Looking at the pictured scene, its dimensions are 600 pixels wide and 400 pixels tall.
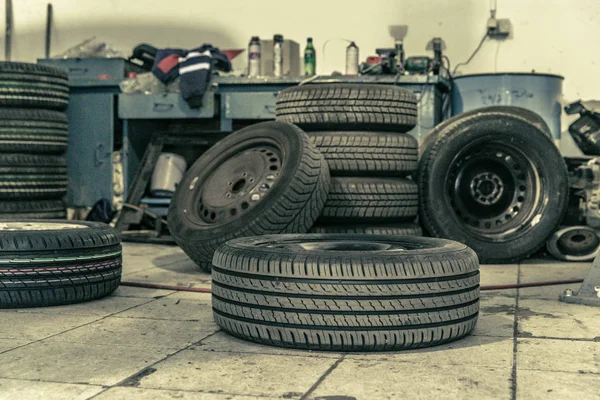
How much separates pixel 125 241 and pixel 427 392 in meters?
4.44

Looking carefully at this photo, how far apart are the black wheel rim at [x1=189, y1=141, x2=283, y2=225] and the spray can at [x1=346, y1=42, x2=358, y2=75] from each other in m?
2.20

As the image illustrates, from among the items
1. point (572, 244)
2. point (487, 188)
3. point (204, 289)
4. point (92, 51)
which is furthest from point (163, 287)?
point (92, 51)

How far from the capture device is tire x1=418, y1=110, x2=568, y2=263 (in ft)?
16.7

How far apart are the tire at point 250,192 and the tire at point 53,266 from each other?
0.79m

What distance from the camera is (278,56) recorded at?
688cm

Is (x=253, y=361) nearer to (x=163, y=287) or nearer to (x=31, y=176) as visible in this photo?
(x=163, y=287)

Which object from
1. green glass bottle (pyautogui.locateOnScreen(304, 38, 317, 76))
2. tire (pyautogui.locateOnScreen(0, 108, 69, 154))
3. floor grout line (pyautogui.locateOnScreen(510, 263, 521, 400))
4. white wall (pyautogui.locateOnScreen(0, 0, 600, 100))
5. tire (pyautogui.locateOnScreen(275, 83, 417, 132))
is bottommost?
floor grout line (pyautogui.locateOnScreen(510, 263, 521, 400))

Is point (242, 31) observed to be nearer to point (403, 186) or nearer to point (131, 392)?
point (403, 186)

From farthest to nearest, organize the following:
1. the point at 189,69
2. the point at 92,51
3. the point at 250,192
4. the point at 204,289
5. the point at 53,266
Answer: the point at 92,51, the point at 189,69, the point at 250,192, the point at 204,289, the point at 53,266

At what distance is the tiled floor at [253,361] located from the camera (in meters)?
2.11

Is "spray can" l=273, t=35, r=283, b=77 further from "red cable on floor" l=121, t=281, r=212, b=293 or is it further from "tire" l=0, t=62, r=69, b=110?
"red cable on floor" l=121, t=281, r=212, b=293

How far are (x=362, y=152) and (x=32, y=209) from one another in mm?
2793

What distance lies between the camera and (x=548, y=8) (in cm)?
734

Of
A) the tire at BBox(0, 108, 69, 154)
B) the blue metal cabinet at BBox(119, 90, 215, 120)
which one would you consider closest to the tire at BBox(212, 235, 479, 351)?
the tire at BBox(0, 108, 69, 154)
